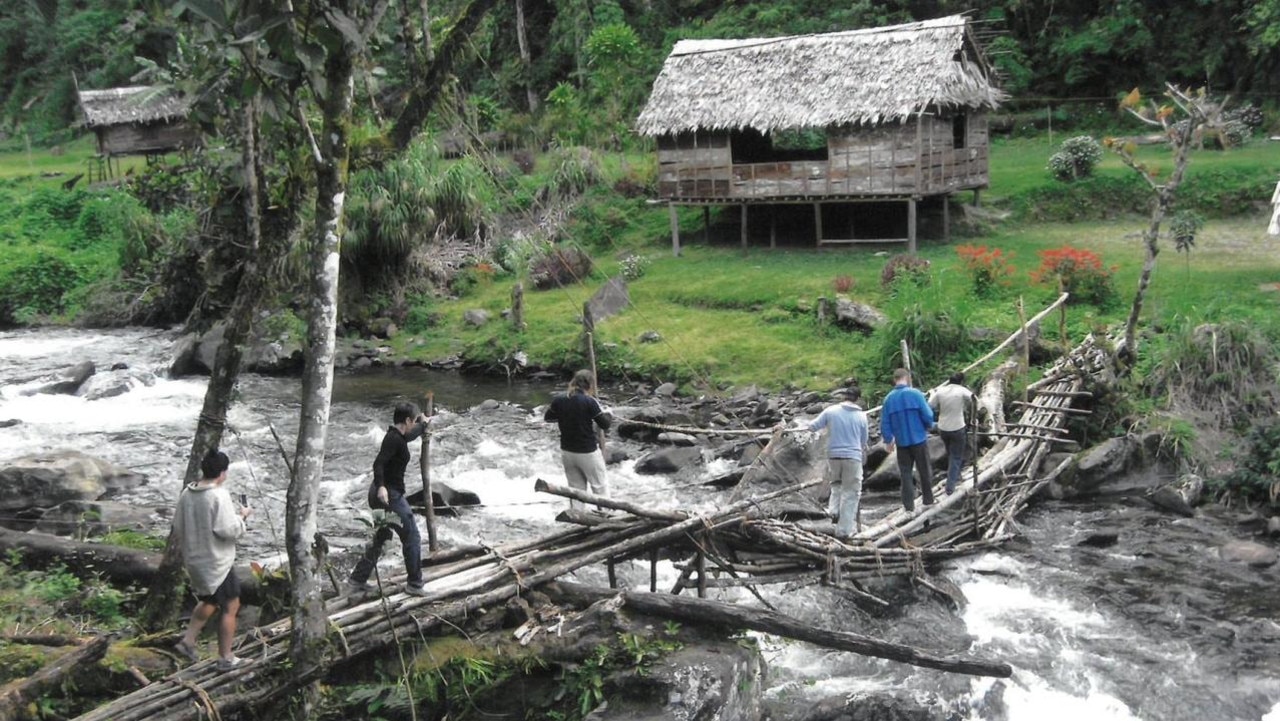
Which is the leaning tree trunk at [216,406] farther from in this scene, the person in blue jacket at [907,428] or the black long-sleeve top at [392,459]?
the person in blue jacket at [907,428]

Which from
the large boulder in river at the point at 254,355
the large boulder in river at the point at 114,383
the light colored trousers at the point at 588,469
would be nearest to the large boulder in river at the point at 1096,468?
the light colored trousers at the point at 588,469

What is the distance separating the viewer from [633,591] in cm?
909

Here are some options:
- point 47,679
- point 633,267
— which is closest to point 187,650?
point 47,679

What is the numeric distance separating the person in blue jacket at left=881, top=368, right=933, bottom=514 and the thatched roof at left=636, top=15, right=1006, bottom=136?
41.9 feet

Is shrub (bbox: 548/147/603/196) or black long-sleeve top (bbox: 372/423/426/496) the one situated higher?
shrub (bbox: 548/147/603/196)

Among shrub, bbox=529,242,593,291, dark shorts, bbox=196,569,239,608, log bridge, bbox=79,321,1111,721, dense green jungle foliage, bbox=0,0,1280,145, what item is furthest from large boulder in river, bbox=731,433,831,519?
dense green jungle foliage, bbox=0,0,1280,145

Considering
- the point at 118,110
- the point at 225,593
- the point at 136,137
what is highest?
the point at 118,110

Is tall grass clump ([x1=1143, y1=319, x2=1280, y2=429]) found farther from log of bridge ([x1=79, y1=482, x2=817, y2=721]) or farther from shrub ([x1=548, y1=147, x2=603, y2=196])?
shrub ([x1=548, y1=147, x2=603, y2=196])

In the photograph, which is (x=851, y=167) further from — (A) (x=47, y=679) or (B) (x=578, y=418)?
(A) (x=47, y=679)

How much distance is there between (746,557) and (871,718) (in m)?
1.73

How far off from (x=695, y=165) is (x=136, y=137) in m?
22.3

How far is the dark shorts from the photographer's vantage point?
321 inches

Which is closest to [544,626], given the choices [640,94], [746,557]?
[746,557]

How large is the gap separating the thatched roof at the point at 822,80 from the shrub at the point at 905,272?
10.7 ft
